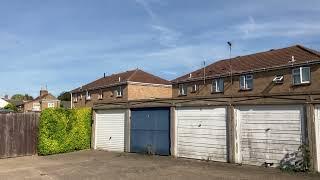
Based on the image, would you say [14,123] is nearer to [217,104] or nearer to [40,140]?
[40,140]

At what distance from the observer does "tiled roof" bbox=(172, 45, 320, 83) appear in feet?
106

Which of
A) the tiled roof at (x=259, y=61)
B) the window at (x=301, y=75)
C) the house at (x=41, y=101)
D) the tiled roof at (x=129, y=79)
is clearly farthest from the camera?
the house at (x=41, y=101)

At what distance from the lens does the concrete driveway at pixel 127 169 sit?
585 inches

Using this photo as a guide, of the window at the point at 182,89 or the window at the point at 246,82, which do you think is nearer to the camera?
the window at the point at 246,82

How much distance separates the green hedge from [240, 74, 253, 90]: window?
16.1 metres

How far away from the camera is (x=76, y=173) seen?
16328mm

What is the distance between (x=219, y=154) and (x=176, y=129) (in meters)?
3.22

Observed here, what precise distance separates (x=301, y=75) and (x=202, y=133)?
15.2 m

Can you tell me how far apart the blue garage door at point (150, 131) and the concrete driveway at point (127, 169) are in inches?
32.6

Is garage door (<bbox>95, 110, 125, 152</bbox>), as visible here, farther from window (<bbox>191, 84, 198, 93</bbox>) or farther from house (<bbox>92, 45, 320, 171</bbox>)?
window (<bbox>191, 84, 198, 93</bbox>)

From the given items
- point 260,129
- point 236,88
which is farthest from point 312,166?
point 236,88

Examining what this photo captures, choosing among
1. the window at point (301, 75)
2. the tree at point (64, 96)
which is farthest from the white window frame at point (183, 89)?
the tree at point (64, 96)

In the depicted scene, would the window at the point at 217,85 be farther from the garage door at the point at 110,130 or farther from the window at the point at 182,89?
the garage door at the point at 110,130

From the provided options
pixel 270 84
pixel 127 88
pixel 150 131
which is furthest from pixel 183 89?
pixel 150 131
